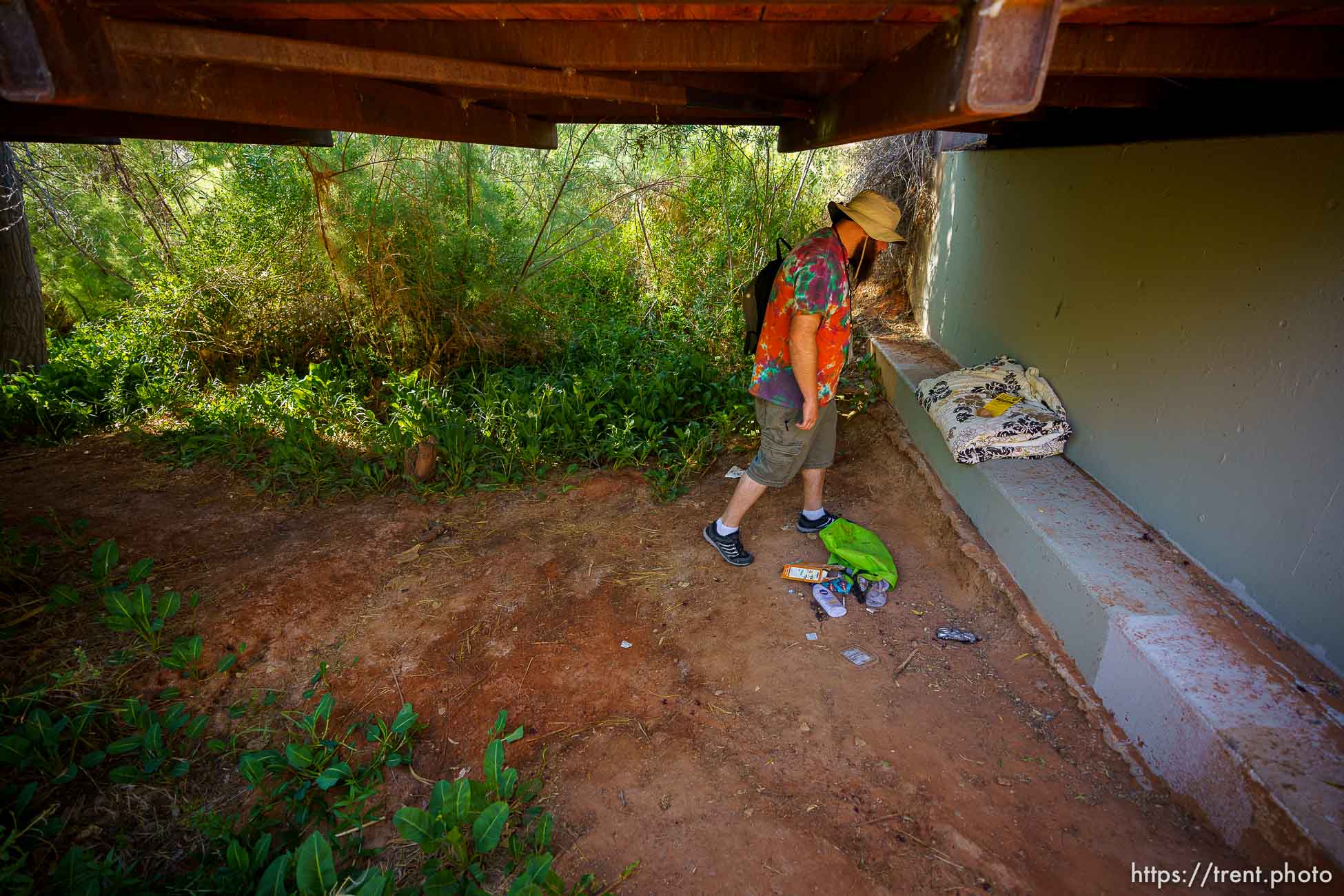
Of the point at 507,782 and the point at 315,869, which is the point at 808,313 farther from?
the point at 315,869

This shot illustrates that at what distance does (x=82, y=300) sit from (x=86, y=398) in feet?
10.5

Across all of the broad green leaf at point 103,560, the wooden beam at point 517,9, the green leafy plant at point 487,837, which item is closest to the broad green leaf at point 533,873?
the green leafy plant at point 487,837

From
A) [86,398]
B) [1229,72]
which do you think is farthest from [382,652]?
[86,398]

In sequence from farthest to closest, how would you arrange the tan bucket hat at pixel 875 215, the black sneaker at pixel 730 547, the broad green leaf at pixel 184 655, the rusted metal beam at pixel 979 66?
1. the black sneaker at pixel 730 547
2. the tan bucket hat at pixel 875 215
3. the broad green leaf at pixel 184 655
4. the rusted metal beam at pixel 979 66

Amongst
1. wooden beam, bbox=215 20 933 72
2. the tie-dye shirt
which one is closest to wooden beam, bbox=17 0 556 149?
wooden beam, bbox=215 20 933 72

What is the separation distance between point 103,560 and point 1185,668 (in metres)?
4.96

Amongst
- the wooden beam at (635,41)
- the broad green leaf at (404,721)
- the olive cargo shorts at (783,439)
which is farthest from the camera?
the olive cargo shorts at (783,439)

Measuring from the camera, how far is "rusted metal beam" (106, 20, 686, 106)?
187cm

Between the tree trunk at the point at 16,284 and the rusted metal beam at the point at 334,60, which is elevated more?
the rusted metal beam at the point at 334,60

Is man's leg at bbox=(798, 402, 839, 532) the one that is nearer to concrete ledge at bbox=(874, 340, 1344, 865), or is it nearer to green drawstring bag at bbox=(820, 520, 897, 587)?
green drawstring bag at bbox=(820, 520, 897, 587)

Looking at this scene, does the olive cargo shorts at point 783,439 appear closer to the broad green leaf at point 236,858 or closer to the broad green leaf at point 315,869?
the broad green leaf at point 315,869

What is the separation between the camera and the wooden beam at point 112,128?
3010 millimetres

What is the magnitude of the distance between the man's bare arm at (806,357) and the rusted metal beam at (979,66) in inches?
40.5

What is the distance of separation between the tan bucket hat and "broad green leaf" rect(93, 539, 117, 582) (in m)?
4.19
